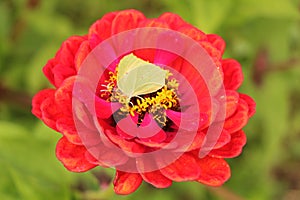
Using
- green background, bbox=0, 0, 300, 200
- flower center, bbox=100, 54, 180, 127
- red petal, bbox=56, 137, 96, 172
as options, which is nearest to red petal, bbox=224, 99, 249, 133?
flower center, bbox=100, 54, 180, 127

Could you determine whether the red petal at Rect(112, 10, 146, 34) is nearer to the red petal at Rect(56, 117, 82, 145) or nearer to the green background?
the red petal at Rect(56, 117, 82, 145)

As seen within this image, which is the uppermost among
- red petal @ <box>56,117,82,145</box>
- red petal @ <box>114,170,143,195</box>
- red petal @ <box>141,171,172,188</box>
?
red petal @ <box>141,171,172,188</box>

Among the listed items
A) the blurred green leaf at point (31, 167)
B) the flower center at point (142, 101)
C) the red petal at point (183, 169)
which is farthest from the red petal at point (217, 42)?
the blurred green leaf at point (31, 167)

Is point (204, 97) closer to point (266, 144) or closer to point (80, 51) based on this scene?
point (80, 51)

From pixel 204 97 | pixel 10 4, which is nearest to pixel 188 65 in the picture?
pixel 204 97

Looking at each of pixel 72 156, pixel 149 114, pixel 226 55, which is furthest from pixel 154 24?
pixel 226 55

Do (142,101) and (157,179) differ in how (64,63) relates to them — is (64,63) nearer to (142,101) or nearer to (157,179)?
(142,101)

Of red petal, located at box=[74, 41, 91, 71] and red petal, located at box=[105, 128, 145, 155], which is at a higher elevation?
red petal, located at box=[74, 41, 91, 71]

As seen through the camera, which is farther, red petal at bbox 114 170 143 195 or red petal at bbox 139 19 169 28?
red petal at bbox 139 19 169 28
